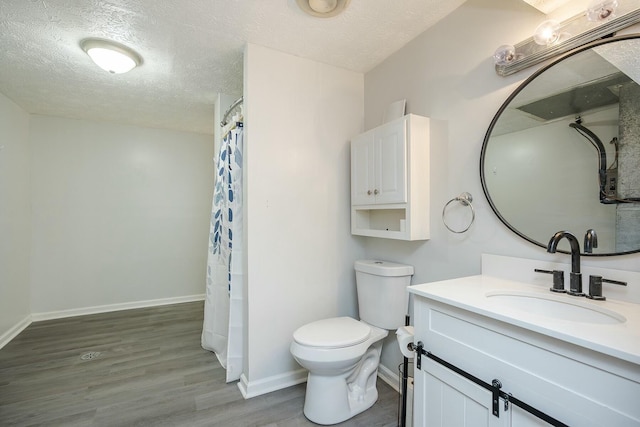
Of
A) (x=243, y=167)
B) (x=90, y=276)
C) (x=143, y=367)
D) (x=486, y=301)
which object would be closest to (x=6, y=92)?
(x=90, y=276)

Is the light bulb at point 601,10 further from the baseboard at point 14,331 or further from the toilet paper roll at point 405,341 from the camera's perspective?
the baseboard at point 14,331

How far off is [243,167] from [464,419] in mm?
1773

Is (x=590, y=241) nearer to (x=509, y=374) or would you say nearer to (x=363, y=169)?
(x=509, y=374)

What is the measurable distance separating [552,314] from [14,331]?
435 cm

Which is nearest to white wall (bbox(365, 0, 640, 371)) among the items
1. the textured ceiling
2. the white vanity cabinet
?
the textured ceiling

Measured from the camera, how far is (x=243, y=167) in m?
2.02

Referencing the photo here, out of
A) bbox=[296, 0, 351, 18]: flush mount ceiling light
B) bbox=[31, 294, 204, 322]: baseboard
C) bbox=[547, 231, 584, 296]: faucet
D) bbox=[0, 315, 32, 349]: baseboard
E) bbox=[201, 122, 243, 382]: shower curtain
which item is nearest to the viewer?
bbox=[547, 231, 584, 296]: faucet

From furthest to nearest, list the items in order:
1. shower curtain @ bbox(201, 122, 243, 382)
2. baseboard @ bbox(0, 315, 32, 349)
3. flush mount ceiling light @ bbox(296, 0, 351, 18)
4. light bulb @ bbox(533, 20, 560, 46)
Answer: baseboard @ bbox(0, 315, 32, 349) < shower curtain @ bbox(201, 122, 243, 382) < flush mount ceiling light @ bbox(296, 0, 351, 18) < light bulb @ bbox(533, 20, 560, 46)

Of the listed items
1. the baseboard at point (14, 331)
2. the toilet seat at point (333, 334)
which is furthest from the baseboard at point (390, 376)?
the baseboard at point (14, 331)

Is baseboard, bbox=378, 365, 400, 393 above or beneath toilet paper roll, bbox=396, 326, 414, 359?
beneath

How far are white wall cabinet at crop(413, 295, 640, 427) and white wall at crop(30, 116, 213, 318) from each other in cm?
359

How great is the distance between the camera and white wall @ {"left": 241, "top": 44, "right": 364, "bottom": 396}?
194 centimetres

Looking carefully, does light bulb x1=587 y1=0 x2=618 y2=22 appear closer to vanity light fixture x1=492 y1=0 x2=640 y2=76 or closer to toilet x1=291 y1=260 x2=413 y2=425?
vanity light fixture x1=492 y1=0 x2=640 y2=76

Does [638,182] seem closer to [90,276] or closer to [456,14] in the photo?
[456,14]
